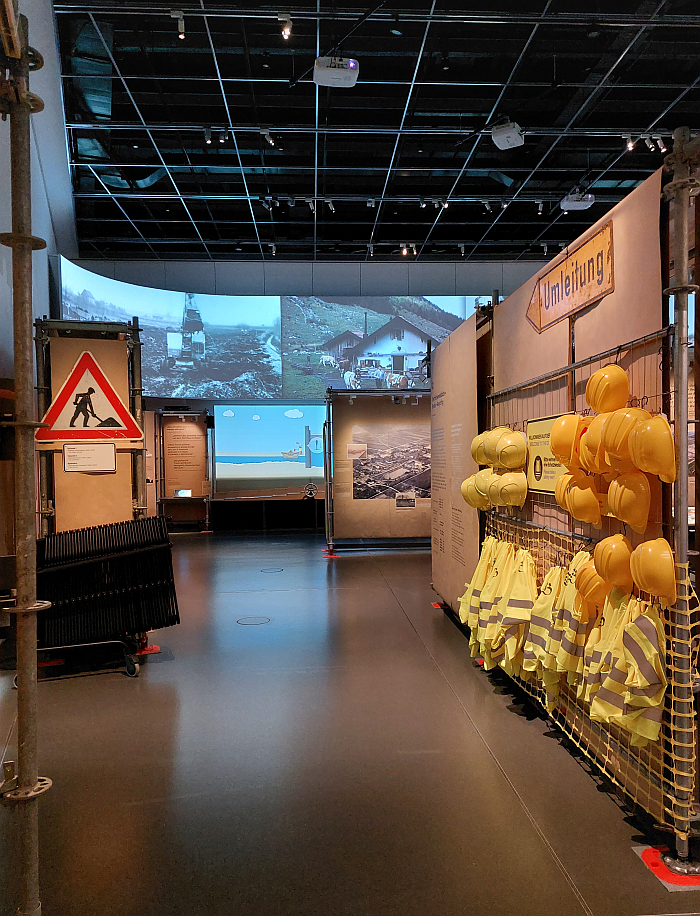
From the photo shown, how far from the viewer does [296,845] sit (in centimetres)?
240

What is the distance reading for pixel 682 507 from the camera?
222 centimetres

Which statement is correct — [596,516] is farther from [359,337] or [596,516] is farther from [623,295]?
[359,337]

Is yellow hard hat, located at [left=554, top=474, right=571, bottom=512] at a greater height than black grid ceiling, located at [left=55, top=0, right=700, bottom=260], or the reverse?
black grid ceiling, located at [left=55, top=0, right=700, bottom=260]

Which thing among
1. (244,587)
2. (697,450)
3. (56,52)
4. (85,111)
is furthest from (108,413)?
(85,111)

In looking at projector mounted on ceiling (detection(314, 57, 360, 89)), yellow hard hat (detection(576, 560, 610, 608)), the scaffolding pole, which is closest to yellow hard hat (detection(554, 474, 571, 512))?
yellow hard hat (detection(576, 560, 610, 608))

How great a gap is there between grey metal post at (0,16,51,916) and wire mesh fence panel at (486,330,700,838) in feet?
6.71

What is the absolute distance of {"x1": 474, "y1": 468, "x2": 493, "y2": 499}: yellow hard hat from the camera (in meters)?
4.26

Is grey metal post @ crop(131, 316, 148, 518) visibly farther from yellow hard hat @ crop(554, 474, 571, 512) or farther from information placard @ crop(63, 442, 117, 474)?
yellow hard hat @ crop(554, 474, 571, 512)

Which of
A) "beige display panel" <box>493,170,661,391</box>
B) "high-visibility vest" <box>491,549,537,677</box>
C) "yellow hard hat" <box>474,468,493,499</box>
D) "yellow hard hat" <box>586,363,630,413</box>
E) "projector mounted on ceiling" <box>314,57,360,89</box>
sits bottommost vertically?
"high-visibility vest" <box>491,549,537,677</box>

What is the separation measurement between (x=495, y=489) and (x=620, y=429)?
5.67ft

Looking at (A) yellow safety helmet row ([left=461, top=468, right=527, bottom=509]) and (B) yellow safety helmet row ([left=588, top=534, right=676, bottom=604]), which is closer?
(B) yellow safety helmet row ([left=588, top=534, right=676, bottom=604])

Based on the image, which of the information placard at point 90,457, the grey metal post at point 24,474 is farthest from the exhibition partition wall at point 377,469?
the grey metal post at point 24,474

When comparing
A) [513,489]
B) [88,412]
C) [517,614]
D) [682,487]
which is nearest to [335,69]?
[88,412]

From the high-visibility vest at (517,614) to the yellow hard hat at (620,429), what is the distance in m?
1.33
